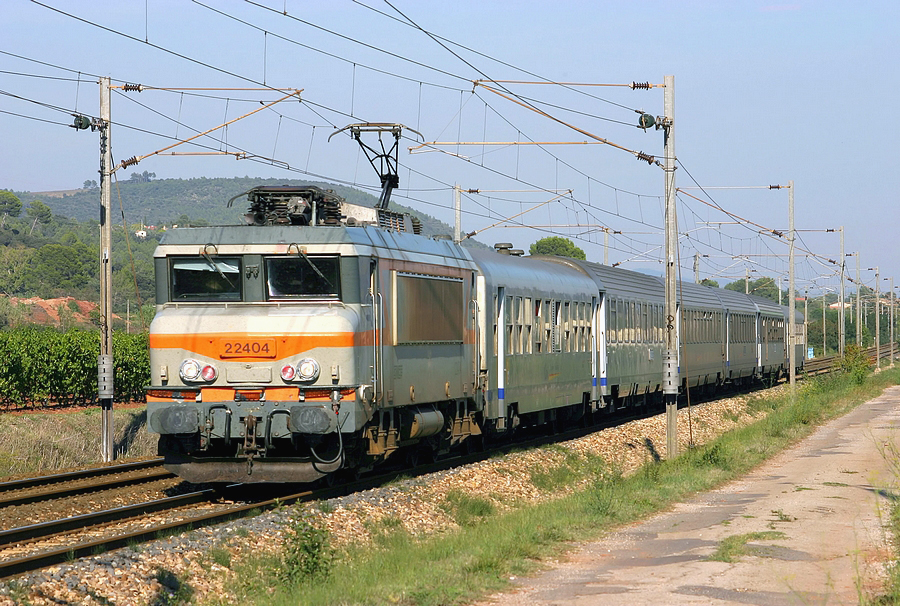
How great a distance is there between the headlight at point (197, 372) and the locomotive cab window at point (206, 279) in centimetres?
98

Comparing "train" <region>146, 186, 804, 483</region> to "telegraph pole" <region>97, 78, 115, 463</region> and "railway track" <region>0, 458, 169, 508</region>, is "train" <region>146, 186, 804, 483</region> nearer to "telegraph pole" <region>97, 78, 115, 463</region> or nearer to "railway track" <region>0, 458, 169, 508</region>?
"railway track" <region>0, 458, 169, 508</region>

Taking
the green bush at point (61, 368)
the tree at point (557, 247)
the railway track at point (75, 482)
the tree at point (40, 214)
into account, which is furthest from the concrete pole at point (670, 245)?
the tree at point (40, 214)

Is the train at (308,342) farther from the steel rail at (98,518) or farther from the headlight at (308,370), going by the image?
the steel rail at (98,518)

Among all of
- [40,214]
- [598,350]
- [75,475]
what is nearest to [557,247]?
[40,214]

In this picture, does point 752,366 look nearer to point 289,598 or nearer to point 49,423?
point 49,423

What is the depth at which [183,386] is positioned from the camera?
47.4 feet

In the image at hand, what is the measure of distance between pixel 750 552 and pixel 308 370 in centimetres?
594

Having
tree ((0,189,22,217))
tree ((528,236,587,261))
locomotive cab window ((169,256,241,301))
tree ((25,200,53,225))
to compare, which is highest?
tree ((0,189,22,217))

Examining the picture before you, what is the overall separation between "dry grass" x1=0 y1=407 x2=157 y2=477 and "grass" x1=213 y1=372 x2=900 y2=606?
9.39 metres

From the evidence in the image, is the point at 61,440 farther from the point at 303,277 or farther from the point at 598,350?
the point at 598,350

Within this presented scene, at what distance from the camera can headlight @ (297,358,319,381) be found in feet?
46.3

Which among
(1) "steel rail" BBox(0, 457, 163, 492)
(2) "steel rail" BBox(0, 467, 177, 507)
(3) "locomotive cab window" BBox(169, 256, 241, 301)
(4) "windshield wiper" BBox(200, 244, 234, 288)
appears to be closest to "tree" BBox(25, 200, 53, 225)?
(1) "steel rail" BBox(0, 457, 163, 492)

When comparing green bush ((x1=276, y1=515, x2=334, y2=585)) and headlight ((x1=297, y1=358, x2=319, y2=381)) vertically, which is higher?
headlight ((x1=297, y1=358, x2=319, y2=381))

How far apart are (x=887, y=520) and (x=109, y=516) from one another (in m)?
9.14
